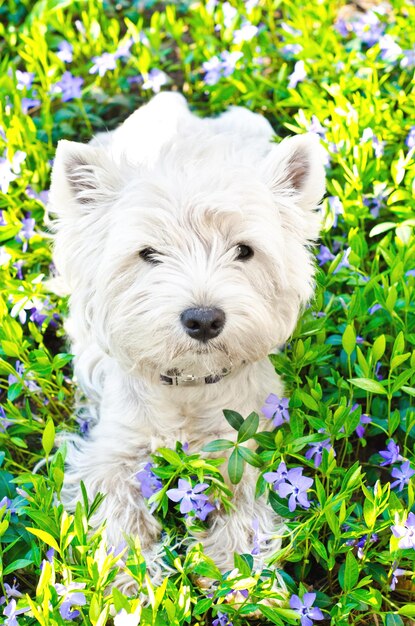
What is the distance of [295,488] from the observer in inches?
106

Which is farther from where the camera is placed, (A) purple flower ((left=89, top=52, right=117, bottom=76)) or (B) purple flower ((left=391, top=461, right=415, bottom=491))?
(A) purple flower ((left=89, top=52, right=117, bottom=76))

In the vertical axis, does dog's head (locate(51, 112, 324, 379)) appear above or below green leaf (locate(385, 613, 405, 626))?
above

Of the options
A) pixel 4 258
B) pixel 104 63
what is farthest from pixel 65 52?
pixel 4 258

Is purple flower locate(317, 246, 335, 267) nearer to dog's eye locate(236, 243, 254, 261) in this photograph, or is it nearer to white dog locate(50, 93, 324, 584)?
white dog locate(50, 93, 324, 584)

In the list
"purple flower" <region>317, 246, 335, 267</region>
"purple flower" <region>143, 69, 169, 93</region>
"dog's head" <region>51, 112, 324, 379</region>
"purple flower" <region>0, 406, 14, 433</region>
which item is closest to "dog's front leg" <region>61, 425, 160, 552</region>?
"purple flower" <region>0, 406, 14, 433</region>

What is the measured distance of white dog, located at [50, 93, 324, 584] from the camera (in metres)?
2.63

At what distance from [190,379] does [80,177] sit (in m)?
0.82

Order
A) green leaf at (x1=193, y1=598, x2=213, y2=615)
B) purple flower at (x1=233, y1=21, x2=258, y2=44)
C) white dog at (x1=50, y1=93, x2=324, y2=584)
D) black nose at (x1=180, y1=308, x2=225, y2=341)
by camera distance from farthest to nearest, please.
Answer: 1. purple flower at (x1=233, y1=21, x2=258, y2=44)
2. white dog at (x1=50, y1=93, x2=324, y2=584)
3. black nose at (x1=180, y1=308, x2=225, y2=341)
4. green leaf at (x1=193, y1=598, x2=213, y2=615)

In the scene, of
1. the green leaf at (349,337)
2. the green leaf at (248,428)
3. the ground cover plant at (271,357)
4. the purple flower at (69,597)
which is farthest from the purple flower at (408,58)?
Result: the purple flower at (69,597)

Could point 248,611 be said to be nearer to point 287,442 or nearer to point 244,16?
point 287,442

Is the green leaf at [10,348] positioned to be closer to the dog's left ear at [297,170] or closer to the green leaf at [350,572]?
the dog's left ear at [297,170]

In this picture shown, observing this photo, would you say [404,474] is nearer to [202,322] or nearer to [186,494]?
[186,494]

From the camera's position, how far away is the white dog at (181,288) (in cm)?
263

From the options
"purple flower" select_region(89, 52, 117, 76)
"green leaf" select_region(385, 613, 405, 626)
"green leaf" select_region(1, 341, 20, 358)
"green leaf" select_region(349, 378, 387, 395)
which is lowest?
"green leaf" select_region(385, 613, 405, 626)
